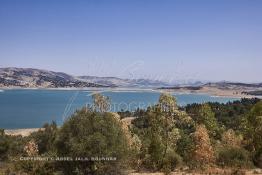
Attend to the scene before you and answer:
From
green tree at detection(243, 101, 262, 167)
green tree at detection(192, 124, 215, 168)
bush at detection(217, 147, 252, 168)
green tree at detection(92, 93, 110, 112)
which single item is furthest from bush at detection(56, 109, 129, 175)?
green tree at detection(243, 101, 262, 167)

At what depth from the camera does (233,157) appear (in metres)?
22.3

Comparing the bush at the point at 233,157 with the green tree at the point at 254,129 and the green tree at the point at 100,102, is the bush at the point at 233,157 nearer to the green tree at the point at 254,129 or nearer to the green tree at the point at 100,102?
the green tree at the point at 254,129

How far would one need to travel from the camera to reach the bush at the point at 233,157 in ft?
70.9

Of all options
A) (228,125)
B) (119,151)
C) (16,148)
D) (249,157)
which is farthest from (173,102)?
(228,125)

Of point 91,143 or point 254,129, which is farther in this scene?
point 254,129

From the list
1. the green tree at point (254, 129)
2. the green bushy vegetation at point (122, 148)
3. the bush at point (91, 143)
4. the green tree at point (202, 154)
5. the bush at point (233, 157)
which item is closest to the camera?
the bush at point (91, 143)

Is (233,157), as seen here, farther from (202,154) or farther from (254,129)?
(254,129)

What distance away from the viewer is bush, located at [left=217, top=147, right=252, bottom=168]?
2161 centimetres

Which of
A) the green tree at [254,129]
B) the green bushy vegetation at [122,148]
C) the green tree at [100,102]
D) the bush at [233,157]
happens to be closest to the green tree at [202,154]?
the green bushy vegetation at [122,148]

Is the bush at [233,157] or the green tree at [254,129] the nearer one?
the bush at [233,157]

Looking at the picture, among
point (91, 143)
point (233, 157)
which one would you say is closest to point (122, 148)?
point (91, 143)

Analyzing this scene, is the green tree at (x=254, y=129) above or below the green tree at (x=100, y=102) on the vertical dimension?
below

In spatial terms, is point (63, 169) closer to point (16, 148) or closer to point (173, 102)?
point (173, 102)

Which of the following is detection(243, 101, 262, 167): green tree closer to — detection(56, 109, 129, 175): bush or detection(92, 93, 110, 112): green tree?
detection(92, 93, 110, 112): green tree
